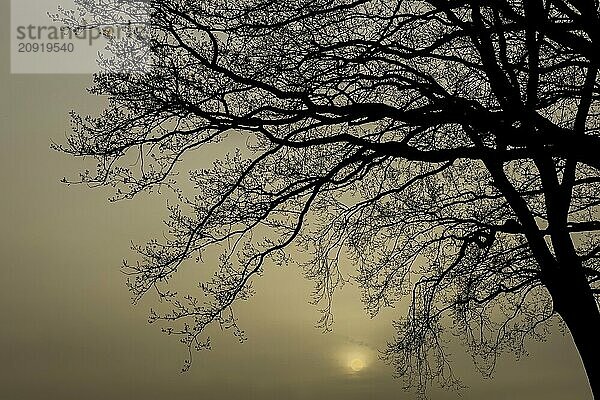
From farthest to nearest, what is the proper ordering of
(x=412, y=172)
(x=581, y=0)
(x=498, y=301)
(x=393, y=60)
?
(x=498, y=301), (x=412, y=172), (x=393, y=60), (x=581, y=0)

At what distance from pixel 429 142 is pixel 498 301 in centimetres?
343

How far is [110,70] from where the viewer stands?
382 inches

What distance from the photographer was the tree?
889 cm

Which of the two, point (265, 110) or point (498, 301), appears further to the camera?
point (498, 301)

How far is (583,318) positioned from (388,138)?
323 centimetres

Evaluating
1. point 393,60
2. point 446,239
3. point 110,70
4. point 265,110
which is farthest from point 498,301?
point 110,70

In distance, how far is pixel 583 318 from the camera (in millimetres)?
10820

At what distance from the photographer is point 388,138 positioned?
11227mm

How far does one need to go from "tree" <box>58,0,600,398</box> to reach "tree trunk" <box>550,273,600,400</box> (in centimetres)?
2

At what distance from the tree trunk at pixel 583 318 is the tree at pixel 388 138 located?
20 millimetres

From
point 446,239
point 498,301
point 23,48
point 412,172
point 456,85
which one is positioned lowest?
point 498,301

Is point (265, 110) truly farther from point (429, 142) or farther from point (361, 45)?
point (429, 142)

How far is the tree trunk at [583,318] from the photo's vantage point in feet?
35.0

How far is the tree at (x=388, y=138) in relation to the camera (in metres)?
8.89
